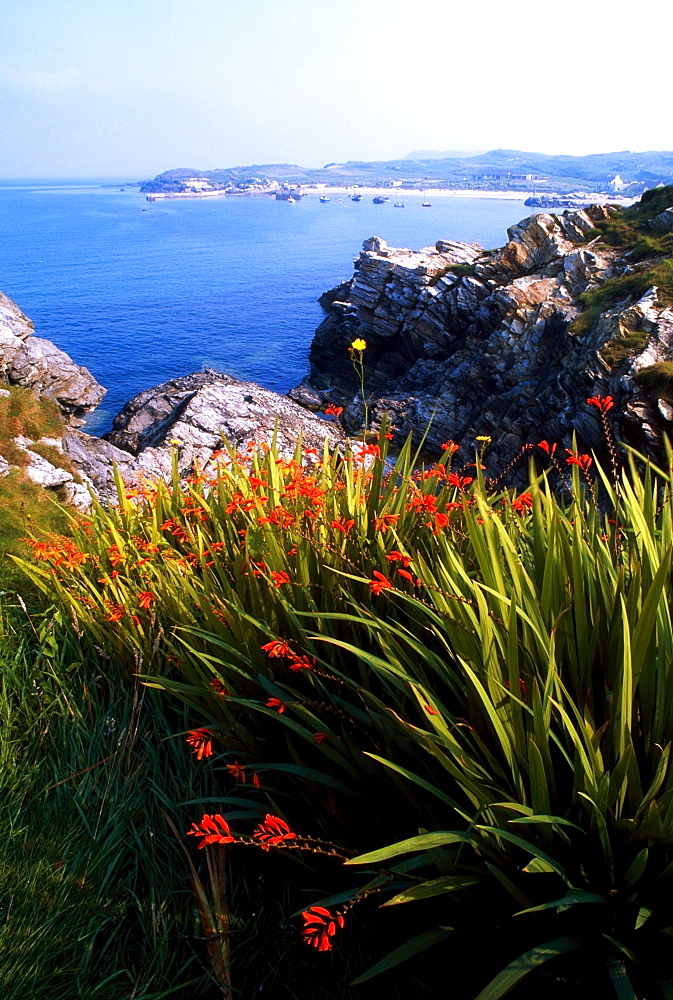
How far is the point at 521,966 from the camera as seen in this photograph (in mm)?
1310

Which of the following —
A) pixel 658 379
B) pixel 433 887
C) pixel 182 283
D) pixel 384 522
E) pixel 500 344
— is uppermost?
pixel 384 522

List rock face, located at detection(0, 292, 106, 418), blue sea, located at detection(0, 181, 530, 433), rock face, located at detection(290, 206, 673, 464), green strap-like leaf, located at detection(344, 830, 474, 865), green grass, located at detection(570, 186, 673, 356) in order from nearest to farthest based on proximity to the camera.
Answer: green strap-like leaf, located at detection(344, 830, 474, 865) < rock face, located at detection(290, 206, 673, 464) < green grass, located at detection(570, 186, 673, 356) < rock face, located at detection(0, 292, 106, 418) < blue sea, located at detection(0, 181, 530, 433)

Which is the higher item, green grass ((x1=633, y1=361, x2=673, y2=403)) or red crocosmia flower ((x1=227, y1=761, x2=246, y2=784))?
red crocosmia flower ((x1=227, y1=761, x2=246, y2=784))

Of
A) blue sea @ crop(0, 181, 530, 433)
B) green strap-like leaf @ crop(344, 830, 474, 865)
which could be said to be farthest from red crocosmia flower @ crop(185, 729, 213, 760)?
blue sea @ crop(0, 181, 530, 433)

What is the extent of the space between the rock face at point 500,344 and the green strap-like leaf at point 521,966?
56.9ft

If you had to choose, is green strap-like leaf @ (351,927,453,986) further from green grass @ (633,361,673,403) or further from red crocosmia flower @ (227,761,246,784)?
green grass @ (633,361,673,403)

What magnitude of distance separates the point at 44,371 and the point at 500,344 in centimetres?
1914

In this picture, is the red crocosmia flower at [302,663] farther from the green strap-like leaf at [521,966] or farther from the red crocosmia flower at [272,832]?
the green strap-like leaf at [521,966]

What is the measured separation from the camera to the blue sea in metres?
40.5

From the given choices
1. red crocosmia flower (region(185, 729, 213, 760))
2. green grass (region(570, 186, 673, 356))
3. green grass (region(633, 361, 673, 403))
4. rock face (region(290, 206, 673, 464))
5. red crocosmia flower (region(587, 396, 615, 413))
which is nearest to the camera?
red crocosmia flower (region(185, 729, 213, 760))

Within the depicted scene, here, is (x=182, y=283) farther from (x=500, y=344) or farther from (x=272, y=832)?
(x=272, y=832)

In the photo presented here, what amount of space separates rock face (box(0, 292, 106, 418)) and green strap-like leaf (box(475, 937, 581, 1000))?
23.3 meters

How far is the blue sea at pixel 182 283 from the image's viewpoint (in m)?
40.5

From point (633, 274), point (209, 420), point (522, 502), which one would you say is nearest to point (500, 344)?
point (633, 274)
